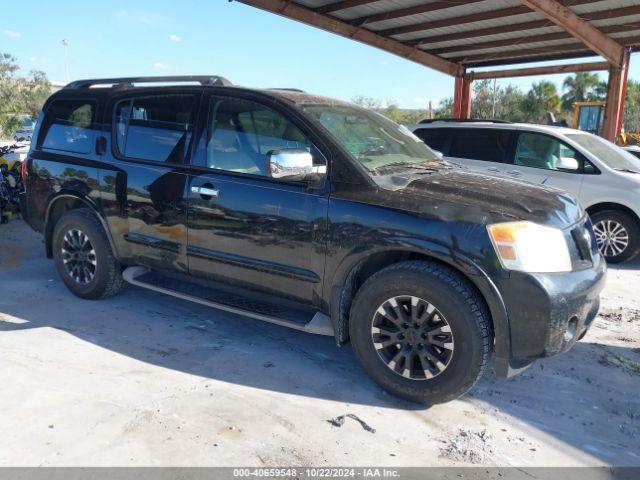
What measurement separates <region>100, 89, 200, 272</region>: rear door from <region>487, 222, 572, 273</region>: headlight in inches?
89.9

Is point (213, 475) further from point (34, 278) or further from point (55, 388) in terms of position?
point (34, 278)

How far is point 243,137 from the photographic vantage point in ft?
12.4

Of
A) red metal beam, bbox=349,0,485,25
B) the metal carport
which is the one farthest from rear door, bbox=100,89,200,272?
red metal beam, bbox=349,0,485,25

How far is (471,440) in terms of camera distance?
9.29ft

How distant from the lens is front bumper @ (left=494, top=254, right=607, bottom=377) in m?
2.78

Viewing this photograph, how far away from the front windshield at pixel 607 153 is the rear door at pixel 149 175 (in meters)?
5.40

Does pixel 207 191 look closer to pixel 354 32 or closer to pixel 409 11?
pixel 409 11

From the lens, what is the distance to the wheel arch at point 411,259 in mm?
2838

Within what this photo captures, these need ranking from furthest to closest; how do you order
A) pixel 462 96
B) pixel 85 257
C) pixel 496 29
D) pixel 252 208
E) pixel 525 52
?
pixel 462 96 < pixel 525 52 < pixel 496 29 < pixel 85 257 < pixel 252 208

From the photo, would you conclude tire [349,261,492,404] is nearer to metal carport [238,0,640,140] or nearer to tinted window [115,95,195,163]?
tinted window [115,95,195,163]

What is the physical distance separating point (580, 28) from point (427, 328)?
10.5m

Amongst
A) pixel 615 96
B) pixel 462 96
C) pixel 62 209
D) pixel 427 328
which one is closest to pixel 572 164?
pixel 427 328

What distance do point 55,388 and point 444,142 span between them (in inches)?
249

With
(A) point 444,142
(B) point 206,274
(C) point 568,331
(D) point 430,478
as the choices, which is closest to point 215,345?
(B) point 206,274
